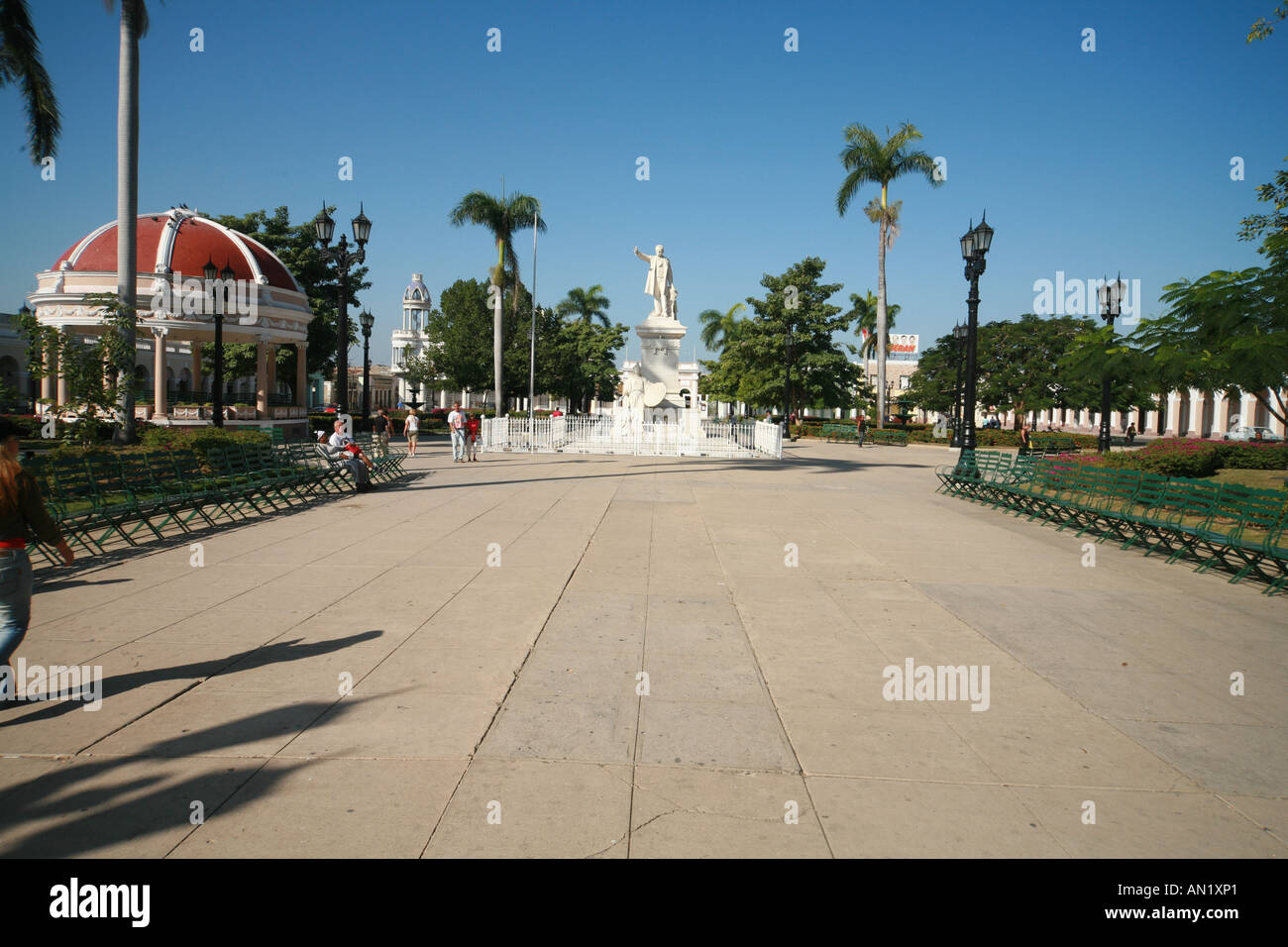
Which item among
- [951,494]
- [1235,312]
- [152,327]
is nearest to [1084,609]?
[1235,312]

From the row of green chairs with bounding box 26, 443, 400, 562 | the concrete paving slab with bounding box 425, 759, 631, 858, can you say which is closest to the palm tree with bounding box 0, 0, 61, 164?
the row of green chairs with bounding box 26, 443, 400, 562

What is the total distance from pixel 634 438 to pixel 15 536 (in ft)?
87.2

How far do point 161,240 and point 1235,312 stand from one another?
3658 centimetres

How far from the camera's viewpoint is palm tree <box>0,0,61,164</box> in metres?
17.0

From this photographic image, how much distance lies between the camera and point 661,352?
110ft

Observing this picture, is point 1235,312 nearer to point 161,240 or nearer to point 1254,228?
point 1254,228

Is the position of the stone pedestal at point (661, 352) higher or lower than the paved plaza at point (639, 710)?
higher

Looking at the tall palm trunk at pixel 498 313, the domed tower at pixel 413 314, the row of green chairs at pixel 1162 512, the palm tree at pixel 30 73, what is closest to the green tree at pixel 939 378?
the tall palm trunk at pixel 498 313

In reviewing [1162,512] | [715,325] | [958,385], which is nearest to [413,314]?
[715,325]

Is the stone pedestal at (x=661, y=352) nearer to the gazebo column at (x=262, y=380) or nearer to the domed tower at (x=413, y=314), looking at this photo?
the gazebo column at (x=262, y=380)

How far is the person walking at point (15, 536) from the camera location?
4617 millimetres

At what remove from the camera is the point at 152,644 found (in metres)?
5.88

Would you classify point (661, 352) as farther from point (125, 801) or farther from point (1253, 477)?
point (125, 801)

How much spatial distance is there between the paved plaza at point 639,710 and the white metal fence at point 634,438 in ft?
65.2
